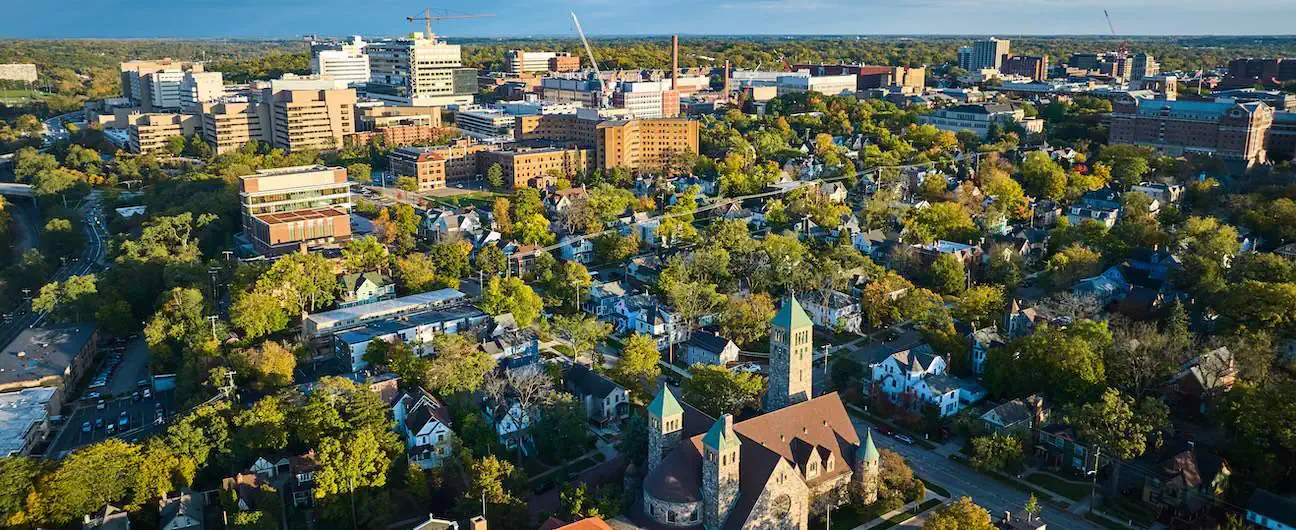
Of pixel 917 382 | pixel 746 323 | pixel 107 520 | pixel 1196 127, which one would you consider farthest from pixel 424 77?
pixel 107 520

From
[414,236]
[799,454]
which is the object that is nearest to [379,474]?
[799,454]

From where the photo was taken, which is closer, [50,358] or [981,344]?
[981,344]

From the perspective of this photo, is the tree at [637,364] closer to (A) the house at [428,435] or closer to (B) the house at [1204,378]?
(A) the house at [428,435]

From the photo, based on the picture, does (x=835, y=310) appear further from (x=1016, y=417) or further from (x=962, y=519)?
(x=962, y=519)

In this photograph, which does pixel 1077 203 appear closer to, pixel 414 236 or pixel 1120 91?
pixel 414 236

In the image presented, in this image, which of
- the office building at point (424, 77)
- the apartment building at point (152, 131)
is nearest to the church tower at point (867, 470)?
the apartment building at point (152, 131)

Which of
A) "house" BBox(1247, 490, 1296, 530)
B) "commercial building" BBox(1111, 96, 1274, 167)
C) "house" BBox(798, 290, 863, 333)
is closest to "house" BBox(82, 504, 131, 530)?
"house" BBox(798, 290, 863, 333)
